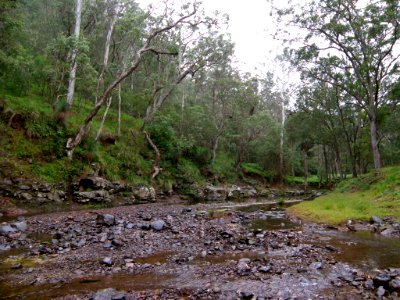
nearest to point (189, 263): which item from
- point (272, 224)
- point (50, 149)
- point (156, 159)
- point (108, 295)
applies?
point (108, 295)

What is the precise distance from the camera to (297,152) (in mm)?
49031

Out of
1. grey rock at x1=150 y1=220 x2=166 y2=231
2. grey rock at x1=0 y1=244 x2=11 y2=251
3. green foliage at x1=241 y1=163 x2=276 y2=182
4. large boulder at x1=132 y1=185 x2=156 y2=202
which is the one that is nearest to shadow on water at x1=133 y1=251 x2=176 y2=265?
grey rock at x1=150 y1=220 x2=166 y2=231

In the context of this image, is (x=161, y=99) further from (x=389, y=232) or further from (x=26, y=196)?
(x=389, y=232)

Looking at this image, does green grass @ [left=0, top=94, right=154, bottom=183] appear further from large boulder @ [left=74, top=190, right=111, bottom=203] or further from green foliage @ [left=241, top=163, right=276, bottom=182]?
green foliage @ [left=241, top=163, right=276, bottom=182]

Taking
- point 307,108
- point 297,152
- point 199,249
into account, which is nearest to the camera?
point 199,249

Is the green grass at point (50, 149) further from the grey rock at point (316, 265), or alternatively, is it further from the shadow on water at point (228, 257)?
the grey rock at point (316, 265)

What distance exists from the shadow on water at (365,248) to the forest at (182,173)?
0.20 feet

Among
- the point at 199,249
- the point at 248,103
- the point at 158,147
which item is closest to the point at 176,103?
the point at 248,103

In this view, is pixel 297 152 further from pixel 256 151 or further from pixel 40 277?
pixel 40 277

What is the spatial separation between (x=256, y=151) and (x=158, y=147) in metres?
21.3

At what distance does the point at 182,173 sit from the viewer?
109 ft

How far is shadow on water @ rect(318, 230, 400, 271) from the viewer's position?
759 centimetres

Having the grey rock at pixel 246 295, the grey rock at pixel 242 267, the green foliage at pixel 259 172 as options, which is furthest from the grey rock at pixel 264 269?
the green foliage at pixel 259 172

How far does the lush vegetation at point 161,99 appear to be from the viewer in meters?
20.4
